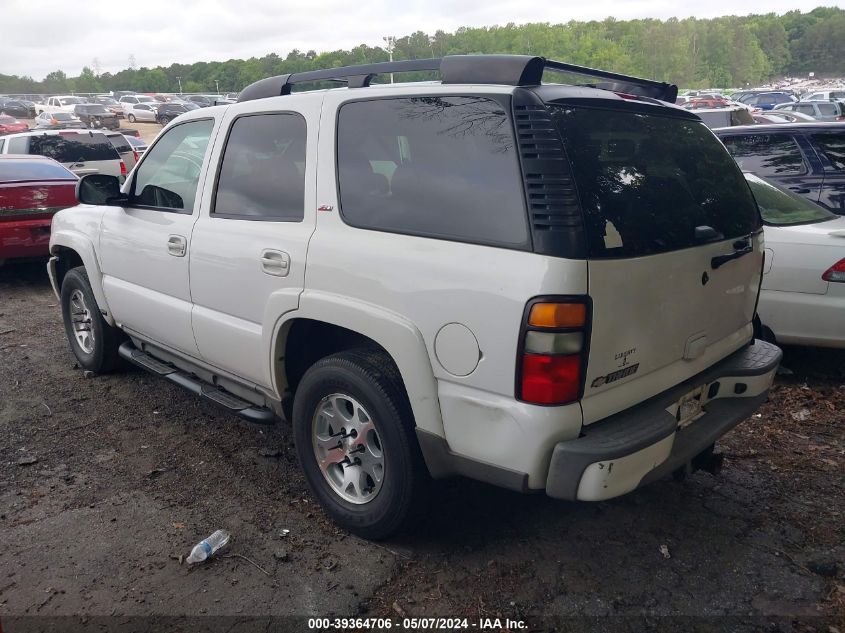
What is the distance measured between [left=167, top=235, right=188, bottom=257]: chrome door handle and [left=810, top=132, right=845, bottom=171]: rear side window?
18.0 ft

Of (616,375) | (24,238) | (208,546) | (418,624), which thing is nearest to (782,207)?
(616,375)

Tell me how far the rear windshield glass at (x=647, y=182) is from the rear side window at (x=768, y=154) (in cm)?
341

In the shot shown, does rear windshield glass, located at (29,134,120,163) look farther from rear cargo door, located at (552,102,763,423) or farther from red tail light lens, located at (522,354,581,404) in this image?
red tail light lens, located at (522,354,581,404)

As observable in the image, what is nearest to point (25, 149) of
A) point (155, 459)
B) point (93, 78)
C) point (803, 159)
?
point (155, 459)

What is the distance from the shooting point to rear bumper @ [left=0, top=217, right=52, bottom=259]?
768 cm

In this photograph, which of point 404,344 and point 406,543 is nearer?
point 404,344

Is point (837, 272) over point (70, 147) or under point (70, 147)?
under

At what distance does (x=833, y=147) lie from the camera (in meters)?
6.10

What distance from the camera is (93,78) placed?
112m

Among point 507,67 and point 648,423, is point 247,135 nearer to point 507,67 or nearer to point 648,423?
point 507,67

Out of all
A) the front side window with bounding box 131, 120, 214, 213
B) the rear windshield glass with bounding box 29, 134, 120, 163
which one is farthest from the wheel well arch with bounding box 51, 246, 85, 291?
the rear windshield glass with bounding box 29, 134, 120, 163

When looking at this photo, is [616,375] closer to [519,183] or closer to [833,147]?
[519,183]

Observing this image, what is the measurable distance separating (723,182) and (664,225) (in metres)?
0.76

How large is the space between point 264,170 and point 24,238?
18.5ft
